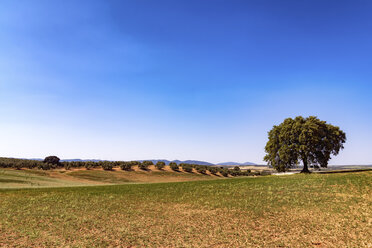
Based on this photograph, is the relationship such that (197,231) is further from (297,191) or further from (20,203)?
(20,203)

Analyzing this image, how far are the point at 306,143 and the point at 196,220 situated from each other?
33962mm

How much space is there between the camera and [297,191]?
23.9m

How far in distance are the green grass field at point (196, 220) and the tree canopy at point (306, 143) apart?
16986mm

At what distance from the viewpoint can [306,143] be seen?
40625mm

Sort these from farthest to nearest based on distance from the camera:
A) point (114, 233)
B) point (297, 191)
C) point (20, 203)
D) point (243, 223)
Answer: point (297, 191) → point (20, 203) → point (243, 223) → point (114, 233)

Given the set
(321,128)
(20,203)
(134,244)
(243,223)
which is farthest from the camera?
(321,128)

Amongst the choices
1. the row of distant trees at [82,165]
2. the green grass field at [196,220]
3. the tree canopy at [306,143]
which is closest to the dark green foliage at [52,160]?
the row of distant trees at [82,165]

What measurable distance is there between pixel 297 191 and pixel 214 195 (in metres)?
9.26

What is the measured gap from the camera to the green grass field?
1140 centimetres

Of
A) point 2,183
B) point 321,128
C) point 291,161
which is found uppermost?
point 321,128

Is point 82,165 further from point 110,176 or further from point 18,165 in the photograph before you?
point 110,176

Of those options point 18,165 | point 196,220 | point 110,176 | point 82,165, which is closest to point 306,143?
point 196,220

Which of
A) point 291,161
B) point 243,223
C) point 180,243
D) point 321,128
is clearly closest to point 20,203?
point 180,243

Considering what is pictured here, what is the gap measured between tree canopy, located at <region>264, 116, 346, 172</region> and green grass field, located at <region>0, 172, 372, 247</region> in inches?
669
